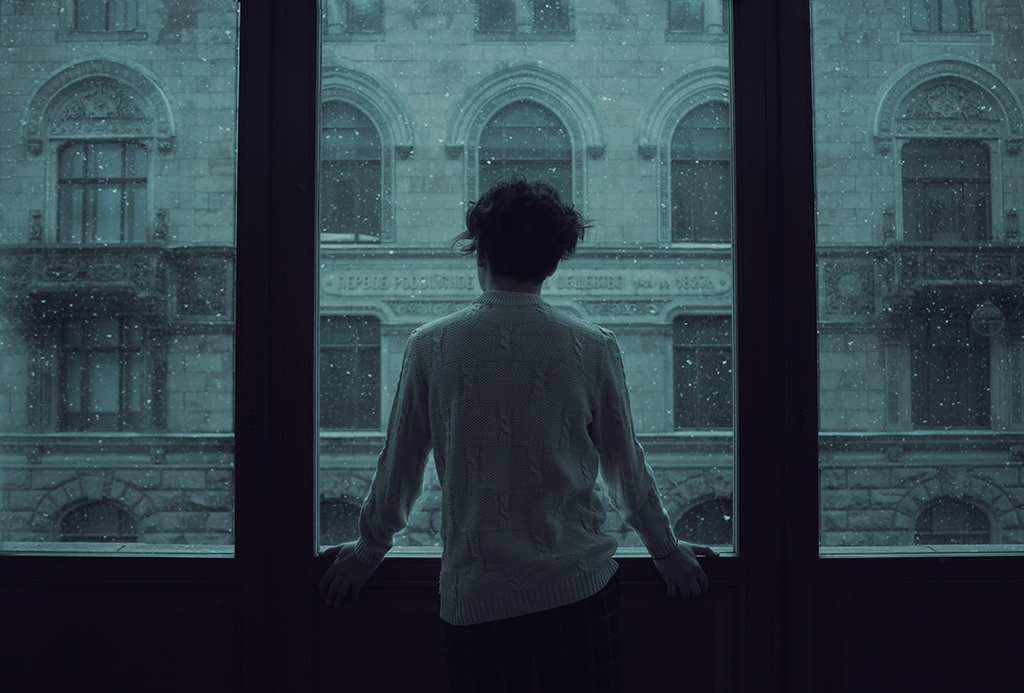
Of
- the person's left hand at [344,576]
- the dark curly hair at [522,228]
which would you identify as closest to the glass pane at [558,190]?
the person's left hand at [344,576]

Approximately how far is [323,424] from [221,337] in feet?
1.00

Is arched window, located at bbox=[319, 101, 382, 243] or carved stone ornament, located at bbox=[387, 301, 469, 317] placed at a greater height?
arched window, located at bbox=[319, 101, 382, 243]

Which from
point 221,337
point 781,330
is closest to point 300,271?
point 221,337

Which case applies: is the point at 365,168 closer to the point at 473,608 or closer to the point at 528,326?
the point at 528,326

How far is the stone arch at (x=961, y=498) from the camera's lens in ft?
5.07

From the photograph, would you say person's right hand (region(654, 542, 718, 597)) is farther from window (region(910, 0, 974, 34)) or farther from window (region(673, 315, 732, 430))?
window (region(910, 0, 974, 34))

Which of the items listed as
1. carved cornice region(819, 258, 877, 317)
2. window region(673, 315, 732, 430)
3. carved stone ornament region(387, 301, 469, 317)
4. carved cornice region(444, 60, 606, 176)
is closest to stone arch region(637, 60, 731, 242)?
carved cornice region(444, 60, 606, 176)

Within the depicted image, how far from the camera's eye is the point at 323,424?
1.52 meters

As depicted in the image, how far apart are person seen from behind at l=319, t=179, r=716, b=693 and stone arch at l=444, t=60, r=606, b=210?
0.50 metres

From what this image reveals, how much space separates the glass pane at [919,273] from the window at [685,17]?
0.27 meters

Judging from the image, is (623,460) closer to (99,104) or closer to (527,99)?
(527,99)

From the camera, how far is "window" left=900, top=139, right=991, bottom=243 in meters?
1.55

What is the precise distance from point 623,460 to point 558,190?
67 centimetres

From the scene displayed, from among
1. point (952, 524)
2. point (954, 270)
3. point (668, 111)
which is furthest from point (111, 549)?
point (954, 270)
